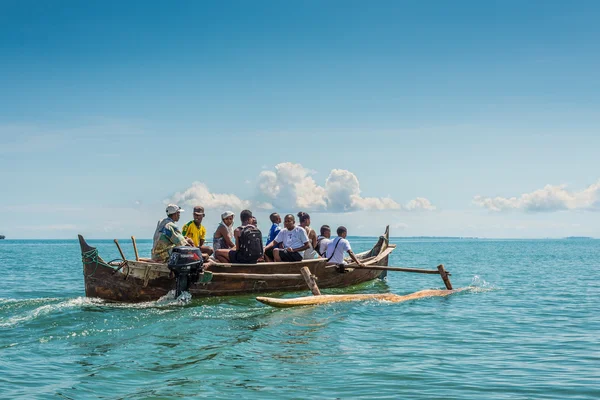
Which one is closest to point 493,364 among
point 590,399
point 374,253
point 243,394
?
point 590,399

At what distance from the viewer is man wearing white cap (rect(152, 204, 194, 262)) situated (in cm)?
1267

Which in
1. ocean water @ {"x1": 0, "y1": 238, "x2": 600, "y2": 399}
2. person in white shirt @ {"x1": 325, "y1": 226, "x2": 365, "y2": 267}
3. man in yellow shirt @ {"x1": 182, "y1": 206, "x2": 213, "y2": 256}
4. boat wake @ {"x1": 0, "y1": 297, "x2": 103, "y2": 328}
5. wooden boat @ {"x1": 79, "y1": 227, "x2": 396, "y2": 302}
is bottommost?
ocean water @ {"x1": 0, "y1": 238, "x2": 600, "y2": 399}

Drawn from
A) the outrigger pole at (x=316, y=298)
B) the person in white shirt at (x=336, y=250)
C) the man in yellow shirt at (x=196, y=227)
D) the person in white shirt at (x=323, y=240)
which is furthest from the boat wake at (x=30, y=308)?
the person in white shirt at (x=323, y=240)

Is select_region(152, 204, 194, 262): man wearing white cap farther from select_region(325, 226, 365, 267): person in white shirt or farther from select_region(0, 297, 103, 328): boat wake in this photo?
select_region(325, 226, 365, 267): person in white shirt

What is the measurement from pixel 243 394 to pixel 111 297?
7206mm

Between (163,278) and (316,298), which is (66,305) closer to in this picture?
(163,278)

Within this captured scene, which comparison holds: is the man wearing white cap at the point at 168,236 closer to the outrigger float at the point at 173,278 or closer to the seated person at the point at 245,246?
the outrigger float at the point at 173,278

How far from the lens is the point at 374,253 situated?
20.9 meters

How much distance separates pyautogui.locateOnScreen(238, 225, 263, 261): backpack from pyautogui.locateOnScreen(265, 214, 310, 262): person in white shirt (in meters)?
1.29

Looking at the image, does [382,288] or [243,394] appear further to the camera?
[382,288]

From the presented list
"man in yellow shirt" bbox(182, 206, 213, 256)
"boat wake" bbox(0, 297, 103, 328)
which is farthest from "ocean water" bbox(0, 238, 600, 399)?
"man in yellow shirt" bbox(182, 206, 213, 256)

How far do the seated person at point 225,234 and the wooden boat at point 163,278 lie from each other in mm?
751

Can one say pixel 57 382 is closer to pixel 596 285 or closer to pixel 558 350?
pixel 558 350

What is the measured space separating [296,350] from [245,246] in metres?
5.02
